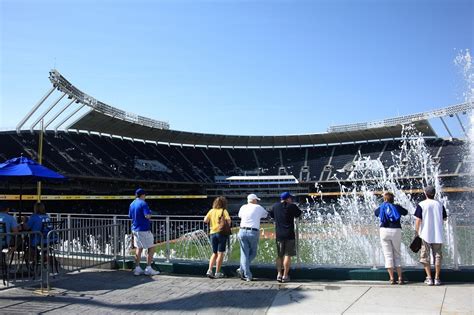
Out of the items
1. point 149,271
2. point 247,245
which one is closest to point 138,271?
point 149,271

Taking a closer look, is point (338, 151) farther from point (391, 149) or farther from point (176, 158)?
point (176, 158)

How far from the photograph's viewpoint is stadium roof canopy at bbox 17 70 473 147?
46.8 meters

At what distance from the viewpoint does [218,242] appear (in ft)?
28.6

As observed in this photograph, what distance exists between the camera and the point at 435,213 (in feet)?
25.0

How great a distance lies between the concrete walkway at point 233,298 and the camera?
6.27m

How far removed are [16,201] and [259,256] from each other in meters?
28.6

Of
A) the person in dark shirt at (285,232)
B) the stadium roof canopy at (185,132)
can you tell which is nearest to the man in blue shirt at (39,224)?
the person in dark shirt at (285,232)

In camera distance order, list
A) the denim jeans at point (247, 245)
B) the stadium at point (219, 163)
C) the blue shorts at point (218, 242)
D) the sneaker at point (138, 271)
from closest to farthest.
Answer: the denim jeans at point (247, 245), the blue shorts at point (218, 242), the sneaker at point (138, 271), the stadium at point (219, 163)

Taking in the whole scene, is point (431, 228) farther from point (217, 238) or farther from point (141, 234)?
point (141, 234)

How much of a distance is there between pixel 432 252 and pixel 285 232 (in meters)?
2.63

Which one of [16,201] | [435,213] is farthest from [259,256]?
[16,201]

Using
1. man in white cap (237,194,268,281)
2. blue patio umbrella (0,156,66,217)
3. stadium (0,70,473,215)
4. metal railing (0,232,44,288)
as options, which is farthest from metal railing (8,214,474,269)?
stadium (0,70,473,215)

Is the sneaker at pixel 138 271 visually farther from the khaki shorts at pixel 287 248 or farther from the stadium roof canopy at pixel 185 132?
the stadium roof canopy at pixel 185 132

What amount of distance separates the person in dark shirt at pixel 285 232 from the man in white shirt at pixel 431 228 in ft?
7.18
